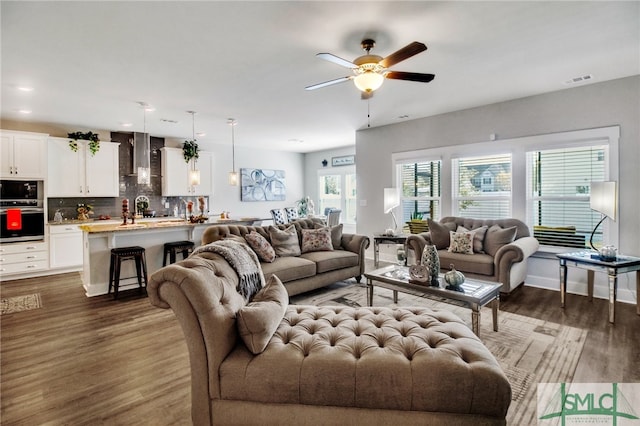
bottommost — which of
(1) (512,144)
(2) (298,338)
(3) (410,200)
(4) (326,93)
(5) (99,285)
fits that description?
(5) (99,285)

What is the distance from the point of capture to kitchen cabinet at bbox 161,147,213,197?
280 inches

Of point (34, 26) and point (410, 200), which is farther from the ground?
point (34, 26)

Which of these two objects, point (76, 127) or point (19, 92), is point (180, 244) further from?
point (76, 127)

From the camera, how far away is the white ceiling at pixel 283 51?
8.12ft

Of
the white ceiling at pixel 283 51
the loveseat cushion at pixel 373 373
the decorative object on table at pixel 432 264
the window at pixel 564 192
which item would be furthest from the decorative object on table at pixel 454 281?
the window at pixel 564 192

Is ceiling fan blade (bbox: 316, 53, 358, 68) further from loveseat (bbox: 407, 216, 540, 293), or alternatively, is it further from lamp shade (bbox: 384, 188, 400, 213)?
lamp shade (bbox: 384, 188, 400, 213)

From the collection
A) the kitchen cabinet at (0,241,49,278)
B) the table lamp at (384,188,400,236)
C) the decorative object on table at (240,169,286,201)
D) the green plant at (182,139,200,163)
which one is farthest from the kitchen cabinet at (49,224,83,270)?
→ the table lamp at (384,188,400,236)

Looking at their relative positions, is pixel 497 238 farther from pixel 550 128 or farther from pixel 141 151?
pixel 141 151

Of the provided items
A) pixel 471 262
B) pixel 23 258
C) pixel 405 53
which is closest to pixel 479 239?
pixel 471 262

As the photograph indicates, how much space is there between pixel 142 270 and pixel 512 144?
223 inches

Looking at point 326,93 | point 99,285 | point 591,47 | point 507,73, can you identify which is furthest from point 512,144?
point 99,285

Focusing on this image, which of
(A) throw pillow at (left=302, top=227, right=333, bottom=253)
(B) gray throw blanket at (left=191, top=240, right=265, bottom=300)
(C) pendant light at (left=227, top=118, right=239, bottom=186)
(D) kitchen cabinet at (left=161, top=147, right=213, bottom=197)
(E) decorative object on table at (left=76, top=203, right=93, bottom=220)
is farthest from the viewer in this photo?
(D) kitchen cabinet at (left=161, top=147, right=213, bottom=197)

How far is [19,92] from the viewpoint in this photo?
4188 mm

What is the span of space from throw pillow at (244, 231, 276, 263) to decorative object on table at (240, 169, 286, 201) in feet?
16.4
